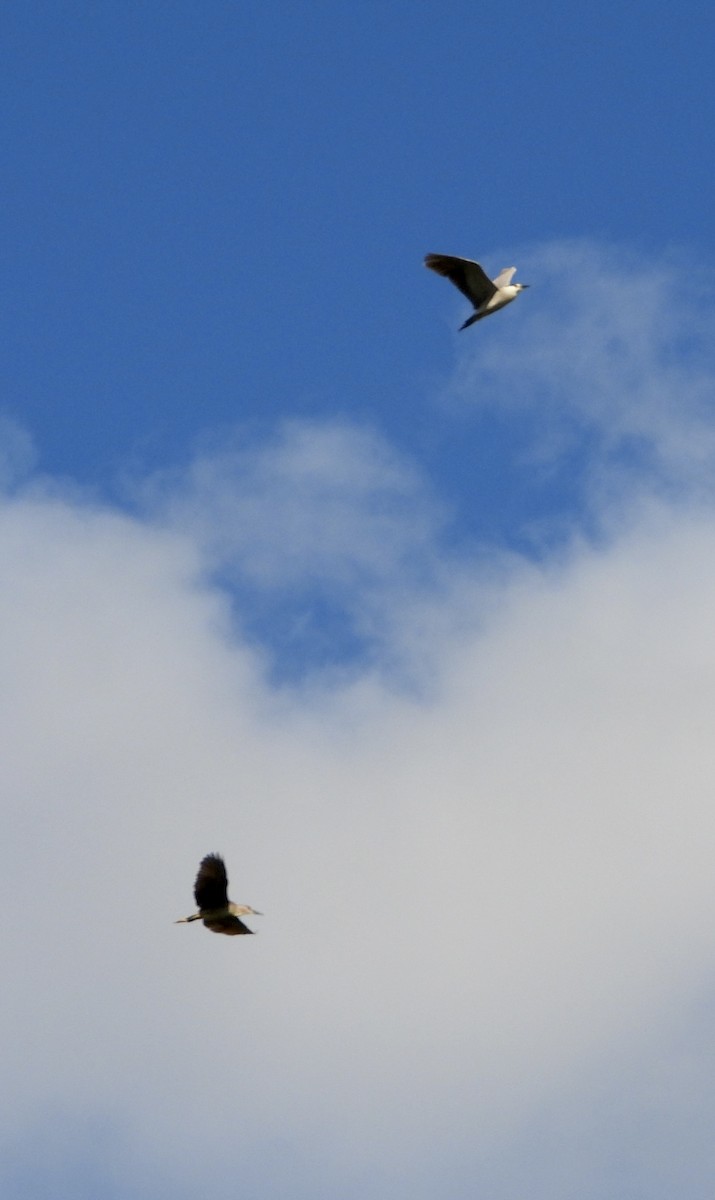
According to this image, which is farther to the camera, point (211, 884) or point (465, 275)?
point (465, 275)

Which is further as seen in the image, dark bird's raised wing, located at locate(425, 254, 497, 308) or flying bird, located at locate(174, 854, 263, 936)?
dark bird's raised wing, located at locate(425, 254, 497, 308)

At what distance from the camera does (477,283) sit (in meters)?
73.5

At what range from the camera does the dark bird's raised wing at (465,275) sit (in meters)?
72.7

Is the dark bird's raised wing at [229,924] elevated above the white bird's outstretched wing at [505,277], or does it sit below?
below

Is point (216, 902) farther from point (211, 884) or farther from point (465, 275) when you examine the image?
point (465, 275)

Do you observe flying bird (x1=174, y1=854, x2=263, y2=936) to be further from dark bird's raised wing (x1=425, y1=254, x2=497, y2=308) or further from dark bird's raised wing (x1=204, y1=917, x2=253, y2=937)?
dark bird's raised wing (x1=425, y1=254, x2=497, y2=308)

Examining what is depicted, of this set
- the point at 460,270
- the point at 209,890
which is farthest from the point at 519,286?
the point at 209,890

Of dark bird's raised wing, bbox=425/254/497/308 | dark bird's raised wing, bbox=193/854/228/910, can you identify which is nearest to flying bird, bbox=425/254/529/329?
dark bird's raised wing, bbox=425/254/497/308

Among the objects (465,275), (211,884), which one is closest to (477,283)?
(465,275)

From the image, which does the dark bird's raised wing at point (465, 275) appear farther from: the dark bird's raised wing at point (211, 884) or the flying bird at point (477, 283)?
the dark bird's raised wing at point (211, 884)

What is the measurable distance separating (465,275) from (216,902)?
21.4 m

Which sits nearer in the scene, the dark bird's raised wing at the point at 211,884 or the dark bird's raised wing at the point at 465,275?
the dark bird's raised wing at the point at 211,884

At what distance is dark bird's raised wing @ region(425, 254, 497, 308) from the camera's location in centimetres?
7269

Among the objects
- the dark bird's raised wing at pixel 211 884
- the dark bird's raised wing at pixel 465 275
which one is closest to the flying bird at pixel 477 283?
the dark bird's raised wing at pixel 465 275
